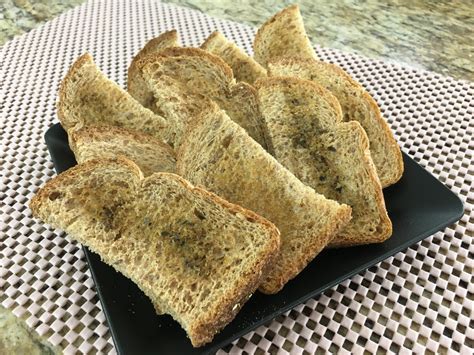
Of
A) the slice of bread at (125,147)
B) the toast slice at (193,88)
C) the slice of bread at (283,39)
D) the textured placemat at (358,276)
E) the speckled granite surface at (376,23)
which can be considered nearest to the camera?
the textured placemat at (358,276)

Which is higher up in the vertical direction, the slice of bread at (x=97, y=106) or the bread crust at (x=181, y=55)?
the bread crust at (x=181, y=55)

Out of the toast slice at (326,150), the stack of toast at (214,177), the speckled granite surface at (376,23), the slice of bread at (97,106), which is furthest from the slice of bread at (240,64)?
the speckled granite surface at (376,23)

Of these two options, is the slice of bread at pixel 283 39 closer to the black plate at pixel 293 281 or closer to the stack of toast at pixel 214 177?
the stack of toast at pixel 214 177

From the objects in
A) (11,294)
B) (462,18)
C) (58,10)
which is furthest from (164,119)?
(462,18)

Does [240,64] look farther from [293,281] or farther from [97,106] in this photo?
[293,281]

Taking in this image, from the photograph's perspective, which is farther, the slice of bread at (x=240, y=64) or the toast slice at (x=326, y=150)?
the slice of bread at (x=240, y=64)

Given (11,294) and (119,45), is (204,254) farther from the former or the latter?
(119,45)

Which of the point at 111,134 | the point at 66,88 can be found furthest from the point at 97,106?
the point at 111,134
